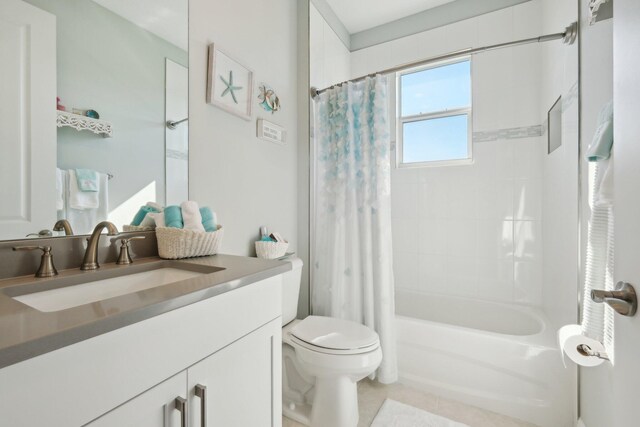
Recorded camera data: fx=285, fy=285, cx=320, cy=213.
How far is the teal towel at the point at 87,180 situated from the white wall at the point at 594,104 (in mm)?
1891

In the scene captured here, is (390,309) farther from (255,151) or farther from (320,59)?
(320,59)

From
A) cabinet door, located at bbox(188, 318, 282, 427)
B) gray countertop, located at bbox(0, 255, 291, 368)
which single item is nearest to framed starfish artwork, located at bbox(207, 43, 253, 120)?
gray countertop, located at bbox(0, 255, 291, 368)

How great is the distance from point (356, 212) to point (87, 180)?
134 cm

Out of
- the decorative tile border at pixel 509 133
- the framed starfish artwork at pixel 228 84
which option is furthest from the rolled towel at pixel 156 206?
the decorative tile border at pixel 509 133

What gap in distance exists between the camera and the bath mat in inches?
Result: 57.9

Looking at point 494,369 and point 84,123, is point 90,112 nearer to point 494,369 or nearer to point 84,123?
point 84,123

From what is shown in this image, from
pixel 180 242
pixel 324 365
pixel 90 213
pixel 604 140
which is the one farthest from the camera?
pixel 324 365

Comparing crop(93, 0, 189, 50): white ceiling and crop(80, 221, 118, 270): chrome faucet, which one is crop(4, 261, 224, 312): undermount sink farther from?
crop(93, 0, 189, 50): white ceiling

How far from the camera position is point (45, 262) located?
32.1 inches

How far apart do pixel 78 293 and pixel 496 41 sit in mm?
2975

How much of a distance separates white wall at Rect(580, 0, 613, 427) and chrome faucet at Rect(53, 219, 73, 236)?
192cm

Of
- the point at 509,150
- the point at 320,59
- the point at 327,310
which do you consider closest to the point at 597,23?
the point at 509,150

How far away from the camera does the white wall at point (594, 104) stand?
3.54 feet

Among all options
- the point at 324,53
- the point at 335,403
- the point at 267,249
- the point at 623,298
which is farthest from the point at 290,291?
the point at 324,53
